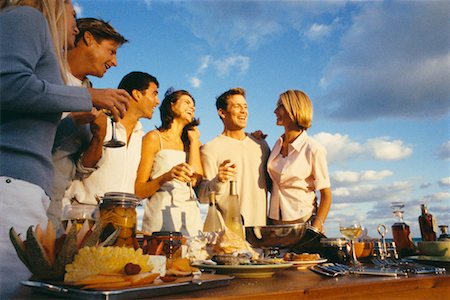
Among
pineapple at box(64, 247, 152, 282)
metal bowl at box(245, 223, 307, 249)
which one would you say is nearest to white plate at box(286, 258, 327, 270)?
metal bowl at box(245, 223, 307, 249)

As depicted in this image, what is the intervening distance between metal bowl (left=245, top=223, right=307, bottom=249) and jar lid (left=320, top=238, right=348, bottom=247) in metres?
0.15

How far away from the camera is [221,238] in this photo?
156 cm

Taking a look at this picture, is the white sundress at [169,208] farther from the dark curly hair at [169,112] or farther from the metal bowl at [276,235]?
the metal bowl at [276,235]

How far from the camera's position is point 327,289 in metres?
0.97

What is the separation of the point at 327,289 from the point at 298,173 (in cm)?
193

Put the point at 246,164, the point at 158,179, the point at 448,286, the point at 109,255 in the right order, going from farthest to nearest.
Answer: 1. the point at 246,164
2. the point at 158,179
3. the point at 448,286
4. the point at 109,255

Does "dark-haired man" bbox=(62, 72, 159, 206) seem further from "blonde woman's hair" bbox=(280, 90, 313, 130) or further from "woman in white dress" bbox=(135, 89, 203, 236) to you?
"blonde woman's hair" bbox=(280, 90, 313, 130)

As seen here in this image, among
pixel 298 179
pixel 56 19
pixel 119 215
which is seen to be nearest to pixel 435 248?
pixel 298 179

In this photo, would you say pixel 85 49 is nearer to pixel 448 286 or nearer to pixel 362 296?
pixel 362 296

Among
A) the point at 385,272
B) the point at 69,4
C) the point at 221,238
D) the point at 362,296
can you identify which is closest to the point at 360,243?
the point at 385,272

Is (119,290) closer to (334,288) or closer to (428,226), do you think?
(334,288)

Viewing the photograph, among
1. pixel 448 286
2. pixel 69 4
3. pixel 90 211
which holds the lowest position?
pixel 448 286

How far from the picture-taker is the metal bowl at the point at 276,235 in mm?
1609

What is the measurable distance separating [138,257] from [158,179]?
1761 mm
